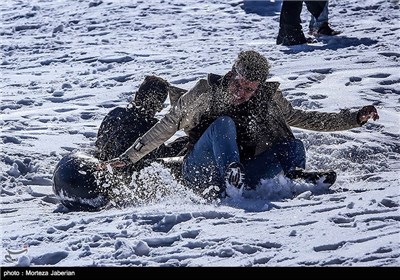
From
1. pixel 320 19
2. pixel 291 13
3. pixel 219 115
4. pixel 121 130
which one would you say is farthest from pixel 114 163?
pixel 320 19

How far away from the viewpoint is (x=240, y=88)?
4488 millimetres

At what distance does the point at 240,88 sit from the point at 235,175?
553 millimetres

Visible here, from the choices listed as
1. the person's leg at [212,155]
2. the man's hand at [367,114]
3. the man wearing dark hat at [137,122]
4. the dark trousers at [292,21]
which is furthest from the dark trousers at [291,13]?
the person's leg at [212,155]

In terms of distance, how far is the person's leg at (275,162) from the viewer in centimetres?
459

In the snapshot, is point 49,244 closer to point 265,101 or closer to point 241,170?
point 241,170

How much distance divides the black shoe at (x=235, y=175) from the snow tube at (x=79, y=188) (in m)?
0.96

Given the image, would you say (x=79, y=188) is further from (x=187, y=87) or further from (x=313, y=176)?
(x=187, y=87)

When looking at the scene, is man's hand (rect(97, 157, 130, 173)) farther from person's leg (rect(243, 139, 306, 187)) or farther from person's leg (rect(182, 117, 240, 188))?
person's leg (rect(243, 139, 306, 187))

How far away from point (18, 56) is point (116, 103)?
3.24 m

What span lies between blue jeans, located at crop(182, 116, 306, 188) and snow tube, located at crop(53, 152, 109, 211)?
584 millimetres
